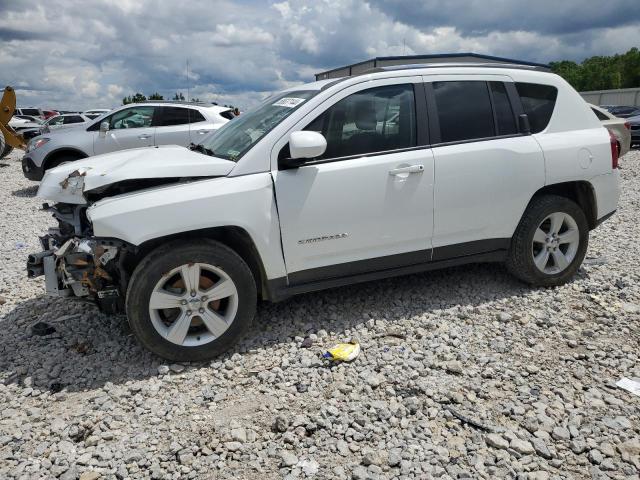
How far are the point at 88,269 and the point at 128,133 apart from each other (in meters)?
7.50

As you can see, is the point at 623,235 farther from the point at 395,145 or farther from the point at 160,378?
the point at 160,378

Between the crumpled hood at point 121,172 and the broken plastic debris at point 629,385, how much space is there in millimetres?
2919

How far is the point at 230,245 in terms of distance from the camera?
3.66 metres

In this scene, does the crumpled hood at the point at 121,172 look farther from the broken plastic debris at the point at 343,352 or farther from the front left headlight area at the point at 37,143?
the front left headlight area at the point at 37,143

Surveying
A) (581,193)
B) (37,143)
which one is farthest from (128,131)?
(581,193)

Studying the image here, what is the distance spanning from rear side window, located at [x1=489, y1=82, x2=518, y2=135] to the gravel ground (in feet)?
4.75

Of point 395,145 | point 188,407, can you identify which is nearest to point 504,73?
point 395,145

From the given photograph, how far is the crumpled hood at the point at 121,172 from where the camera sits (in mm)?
3396

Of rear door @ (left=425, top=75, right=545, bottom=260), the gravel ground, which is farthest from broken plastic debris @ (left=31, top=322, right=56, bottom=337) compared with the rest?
rear door @ (left=425, top=75, right=545, bottom=260)

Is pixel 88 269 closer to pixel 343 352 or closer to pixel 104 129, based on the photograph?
pixel 343 352

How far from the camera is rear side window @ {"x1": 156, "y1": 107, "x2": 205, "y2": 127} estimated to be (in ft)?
33.8

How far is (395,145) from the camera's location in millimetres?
3893

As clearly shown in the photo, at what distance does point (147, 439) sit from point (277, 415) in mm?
736

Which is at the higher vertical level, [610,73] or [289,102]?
[610,73]
